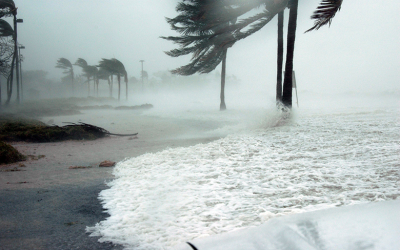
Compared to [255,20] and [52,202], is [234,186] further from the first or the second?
[255,20]

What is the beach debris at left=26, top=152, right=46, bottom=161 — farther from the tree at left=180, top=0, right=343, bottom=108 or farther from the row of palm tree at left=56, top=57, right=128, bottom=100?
the row of palm tree at left=56, top=57, right=128, bottom=100

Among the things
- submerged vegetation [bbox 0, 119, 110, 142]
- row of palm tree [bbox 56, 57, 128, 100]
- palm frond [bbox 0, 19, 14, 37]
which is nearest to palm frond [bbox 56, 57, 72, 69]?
row of palm tree [bbox 56, 57, 128, 100]

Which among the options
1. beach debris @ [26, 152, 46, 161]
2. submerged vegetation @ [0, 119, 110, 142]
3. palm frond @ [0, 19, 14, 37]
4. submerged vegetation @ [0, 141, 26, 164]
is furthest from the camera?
palm frond @ [0, 19, 14, 37]

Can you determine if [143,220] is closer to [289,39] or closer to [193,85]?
[289,39]

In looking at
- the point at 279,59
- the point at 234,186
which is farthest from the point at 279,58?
the point at 234,186

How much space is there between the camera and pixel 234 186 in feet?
10.6

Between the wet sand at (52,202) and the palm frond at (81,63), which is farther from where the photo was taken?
the palm frond at (81,63)

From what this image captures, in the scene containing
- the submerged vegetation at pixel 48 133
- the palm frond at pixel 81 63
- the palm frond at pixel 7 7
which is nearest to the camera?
the submerged vegetation at pixel 48 133

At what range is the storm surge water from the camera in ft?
7.40

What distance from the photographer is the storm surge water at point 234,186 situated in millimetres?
2256

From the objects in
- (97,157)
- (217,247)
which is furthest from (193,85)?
(217,247)

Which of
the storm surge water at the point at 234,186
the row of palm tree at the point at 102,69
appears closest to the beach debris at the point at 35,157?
the storm surge water at the point at 234,186

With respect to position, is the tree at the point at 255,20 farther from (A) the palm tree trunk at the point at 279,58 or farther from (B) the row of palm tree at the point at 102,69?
(B) the row of palm tree at the point at 102,69

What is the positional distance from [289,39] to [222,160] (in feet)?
23.5
